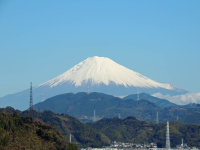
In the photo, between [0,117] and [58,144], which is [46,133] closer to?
[58,144]

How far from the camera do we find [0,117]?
177625mm

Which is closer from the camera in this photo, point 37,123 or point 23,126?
point 23,126

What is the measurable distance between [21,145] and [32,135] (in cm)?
1879

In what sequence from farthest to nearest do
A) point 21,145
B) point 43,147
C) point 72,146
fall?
point 72,146, point 43,147, point 21,145

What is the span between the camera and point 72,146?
192 meters

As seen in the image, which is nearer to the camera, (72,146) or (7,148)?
(7,148)

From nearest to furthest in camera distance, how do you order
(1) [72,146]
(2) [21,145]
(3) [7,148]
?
(3) [7,148] → (2) [21,145] → (1) [72,146]

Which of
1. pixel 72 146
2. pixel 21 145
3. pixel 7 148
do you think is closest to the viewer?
pixel 7 148

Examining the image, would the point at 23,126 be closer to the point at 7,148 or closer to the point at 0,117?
the point at 0,117

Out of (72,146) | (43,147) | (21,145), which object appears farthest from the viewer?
(72,146)

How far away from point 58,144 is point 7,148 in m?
39.8

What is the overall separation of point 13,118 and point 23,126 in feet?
13.2

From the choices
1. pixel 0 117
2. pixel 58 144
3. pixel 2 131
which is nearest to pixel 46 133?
pixel 58 144

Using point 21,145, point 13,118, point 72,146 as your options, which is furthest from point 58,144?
point 21,145
